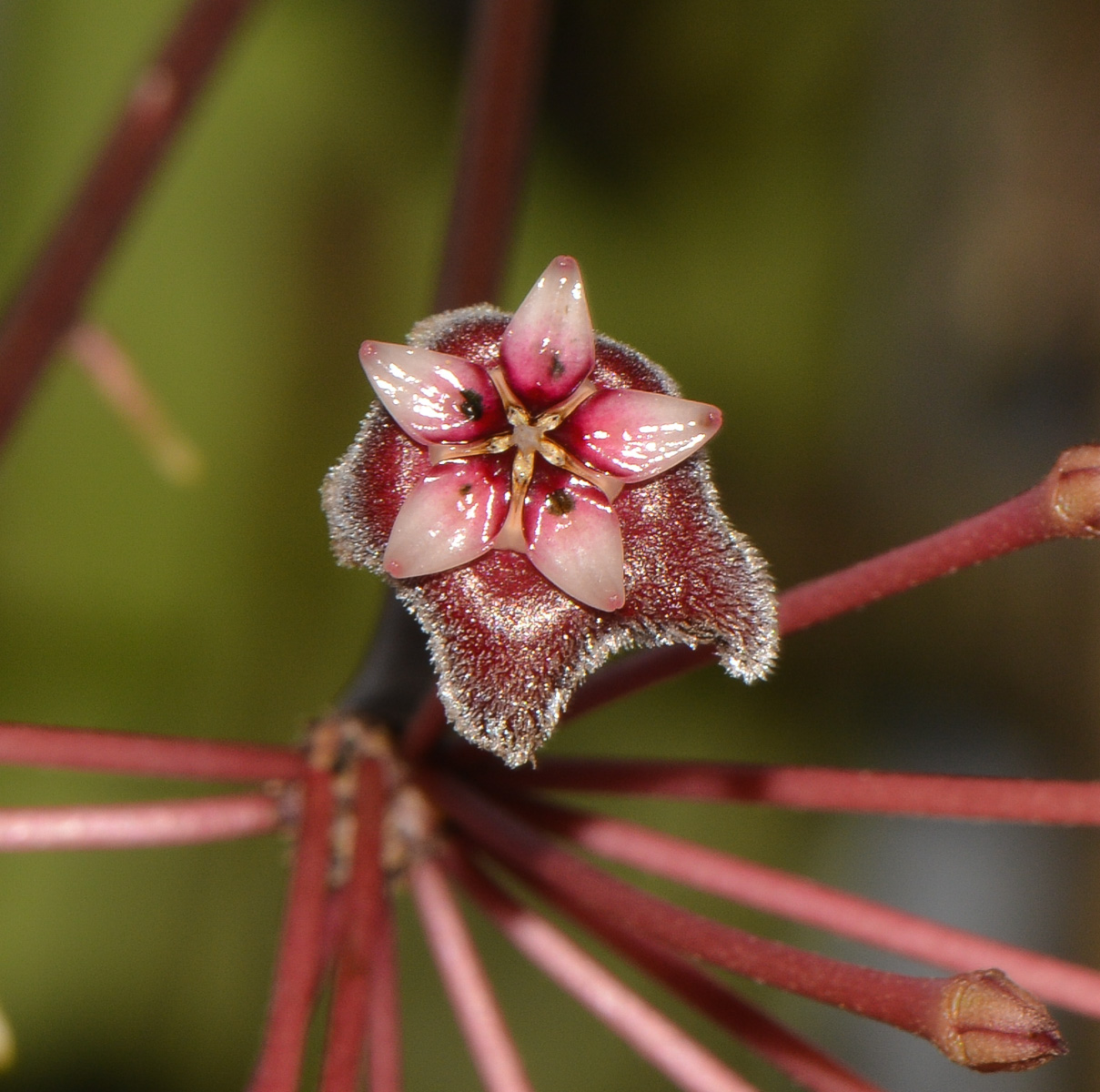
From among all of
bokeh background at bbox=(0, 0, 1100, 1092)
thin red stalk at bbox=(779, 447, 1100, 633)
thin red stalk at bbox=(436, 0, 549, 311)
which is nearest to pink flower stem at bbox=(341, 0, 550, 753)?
thin red stalk at bbox=(436, 0, 549, 311)

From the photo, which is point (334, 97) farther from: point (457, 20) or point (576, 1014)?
point (576, 1014)

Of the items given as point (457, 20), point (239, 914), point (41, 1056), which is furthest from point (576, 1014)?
point (457, 20)

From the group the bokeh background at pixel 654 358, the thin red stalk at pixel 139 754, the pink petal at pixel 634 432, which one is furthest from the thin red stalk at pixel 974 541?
the bokeh background at pixel 654 358

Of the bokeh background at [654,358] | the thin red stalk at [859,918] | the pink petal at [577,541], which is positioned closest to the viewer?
the pink petal at [577,541]

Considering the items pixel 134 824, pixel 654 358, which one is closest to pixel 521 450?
pixel 134 824

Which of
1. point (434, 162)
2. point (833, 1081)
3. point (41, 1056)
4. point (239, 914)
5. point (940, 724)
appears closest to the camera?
point (833, 1081)

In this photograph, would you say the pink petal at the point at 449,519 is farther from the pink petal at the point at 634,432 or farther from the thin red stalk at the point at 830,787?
the thin red stalk at the point at 830,787

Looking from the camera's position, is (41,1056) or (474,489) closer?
(474,489)
